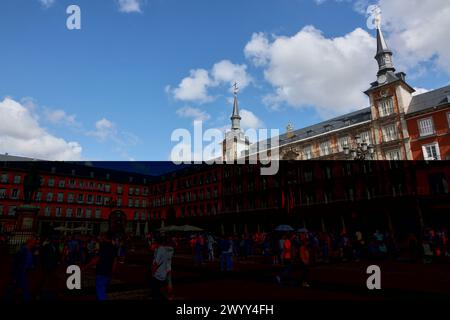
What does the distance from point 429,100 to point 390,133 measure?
5.47 m

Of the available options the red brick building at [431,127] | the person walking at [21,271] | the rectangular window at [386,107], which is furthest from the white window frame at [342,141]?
the person walking at [21,271]

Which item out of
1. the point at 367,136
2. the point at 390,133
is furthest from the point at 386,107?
the point at 367,136

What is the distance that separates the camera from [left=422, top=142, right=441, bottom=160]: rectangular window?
29.2 meters

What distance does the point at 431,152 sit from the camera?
2966 cm

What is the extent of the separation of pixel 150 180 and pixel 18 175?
25673mm

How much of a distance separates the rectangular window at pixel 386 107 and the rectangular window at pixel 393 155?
4.67m

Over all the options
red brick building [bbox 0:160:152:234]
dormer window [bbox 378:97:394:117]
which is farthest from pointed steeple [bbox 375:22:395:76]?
red brick building [bbox 0:160:152:234]

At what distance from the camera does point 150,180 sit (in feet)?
224

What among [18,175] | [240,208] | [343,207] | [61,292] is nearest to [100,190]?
[18,175]

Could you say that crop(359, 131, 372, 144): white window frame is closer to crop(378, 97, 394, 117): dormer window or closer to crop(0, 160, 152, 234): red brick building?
crop(378, 97, 394, 117): dormer window

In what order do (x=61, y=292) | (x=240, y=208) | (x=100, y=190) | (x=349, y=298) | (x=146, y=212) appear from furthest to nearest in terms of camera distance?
(x=146, y=212) → (x=100, y=190) → (x=240, y=208) → (x=61, y=292) → (x=349, y=298)

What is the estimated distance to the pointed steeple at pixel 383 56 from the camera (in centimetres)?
3637

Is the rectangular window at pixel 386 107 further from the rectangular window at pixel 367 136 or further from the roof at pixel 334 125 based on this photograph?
the rectangular window at pixel 367 136
